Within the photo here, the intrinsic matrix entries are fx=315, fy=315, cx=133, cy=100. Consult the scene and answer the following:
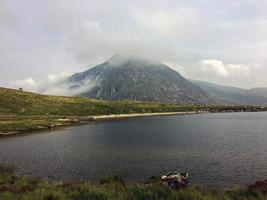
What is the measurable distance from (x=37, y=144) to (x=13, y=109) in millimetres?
114749

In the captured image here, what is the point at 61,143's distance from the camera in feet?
309

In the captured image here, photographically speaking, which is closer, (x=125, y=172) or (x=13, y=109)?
(x=125, y=172)

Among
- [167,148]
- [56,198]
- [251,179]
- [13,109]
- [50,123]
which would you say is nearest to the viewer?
[56,198]

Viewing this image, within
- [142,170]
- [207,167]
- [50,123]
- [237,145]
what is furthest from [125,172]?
[50,123]

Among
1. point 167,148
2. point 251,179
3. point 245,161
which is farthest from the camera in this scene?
point 167,148

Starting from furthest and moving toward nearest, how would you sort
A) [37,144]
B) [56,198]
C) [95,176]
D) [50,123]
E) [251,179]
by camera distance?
[50,123] → [37,144] → [95,176] → [251,179] → [56,198]

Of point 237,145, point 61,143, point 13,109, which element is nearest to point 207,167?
point 237,145

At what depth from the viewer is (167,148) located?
79938 millimetres

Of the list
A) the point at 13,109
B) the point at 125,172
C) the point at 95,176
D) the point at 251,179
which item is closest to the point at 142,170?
the point at 125,172

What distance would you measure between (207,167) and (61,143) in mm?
51965

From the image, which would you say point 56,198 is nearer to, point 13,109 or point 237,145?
point 237,145

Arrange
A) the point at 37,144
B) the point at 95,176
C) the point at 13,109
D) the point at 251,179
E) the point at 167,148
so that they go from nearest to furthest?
the point at 251,179 → the point at 95,176 → the point at 167,148 → the point at 37,144 → the point at 13,109

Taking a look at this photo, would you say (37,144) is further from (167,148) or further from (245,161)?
(245,161)

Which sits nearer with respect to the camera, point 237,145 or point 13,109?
point 237,145
